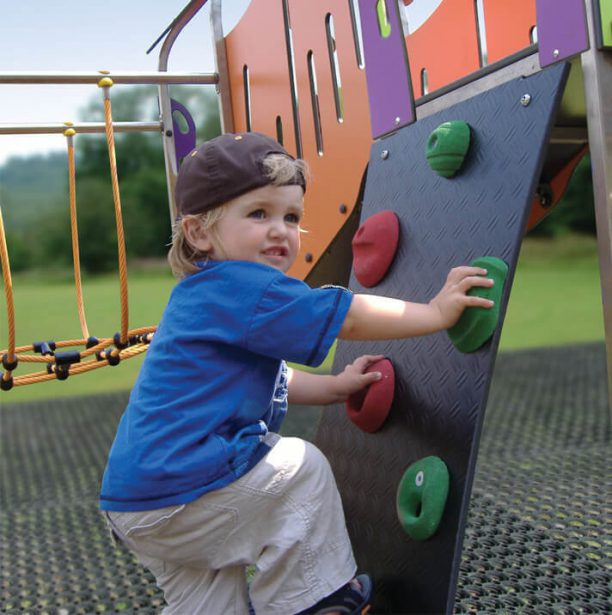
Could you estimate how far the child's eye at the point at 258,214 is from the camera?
122 centimetres

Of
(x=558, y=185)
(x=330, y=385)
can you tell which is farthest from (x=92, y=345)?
(x=558, y=185)

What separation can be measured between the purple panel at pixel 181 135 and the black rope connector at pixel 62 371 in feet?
3.27

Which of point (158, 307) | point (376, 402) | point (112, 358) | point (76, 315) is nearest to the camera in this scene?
point (376, 402)

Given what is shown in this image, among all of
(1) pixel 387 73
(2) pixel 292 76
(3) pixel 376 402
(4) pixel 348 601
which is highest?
(2) pixel 292 76

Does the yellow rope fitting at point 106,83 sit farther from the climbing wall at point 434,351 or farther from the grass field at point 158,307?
the grass field at point 158,307

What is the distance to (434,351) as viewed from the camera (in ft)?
4.27

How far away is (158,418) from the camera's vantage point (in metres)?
1.13

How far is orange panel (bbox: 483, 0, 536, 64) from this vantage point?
2.21m

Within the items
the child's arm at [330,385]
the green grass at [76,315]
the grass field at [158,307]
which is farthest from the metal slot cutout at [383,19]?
the grass field at [158,307]

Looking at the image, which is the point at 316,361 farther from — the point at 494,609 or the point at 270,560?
the point at 494,609

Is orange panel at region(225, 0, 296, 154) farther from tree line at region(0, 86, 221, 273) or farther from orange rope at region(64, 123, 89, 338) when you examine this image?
tree line at region(0, 86, 221, 273)

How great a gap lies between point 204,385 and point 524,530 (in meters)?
1.17

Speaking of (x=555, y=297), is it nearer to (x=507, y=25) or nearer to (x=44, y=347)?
(x=507, y=25)

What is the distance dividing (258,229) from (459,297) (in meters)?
0.33
